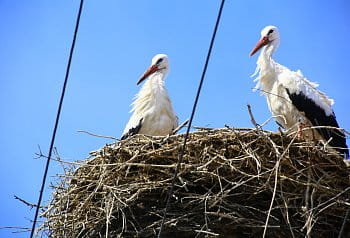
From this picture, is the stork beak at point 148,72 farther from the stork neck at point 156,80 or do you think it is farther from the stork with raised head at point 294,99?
the stork with raised head at point 294,99

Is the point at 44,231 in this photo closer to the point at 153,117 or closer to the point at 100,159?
the point at 100,159

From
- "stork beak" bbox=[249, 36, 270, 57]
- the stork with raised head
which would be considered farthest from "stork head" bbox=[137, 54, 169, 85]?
the stork with raised head

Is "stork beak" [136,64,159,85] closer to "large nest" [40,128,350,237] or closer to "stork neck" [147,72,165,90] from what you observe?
"stork neck" [147,72,165,90]

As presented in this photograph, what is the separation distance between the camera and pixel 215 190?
17.4 ft

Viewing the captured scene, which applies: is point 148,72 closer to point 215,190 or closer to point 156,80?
point 156,80

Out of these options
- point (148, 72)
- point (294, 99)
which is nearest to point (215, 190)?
point (294, 99)

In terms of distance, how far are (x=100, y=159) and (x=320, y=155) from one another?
5.11 ft

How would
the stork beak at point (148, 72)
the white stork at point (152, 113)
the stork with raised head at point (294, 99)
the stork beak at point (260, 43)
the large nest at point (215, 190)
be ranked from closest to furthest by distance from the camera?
1. the large nest at point (215, 190)
2. the stork with raised head at point (294, 99)
3. the white stork at point (152, 113)
4. the stork beak at point (260, 43)
5. the stork beak at point (148, 72)

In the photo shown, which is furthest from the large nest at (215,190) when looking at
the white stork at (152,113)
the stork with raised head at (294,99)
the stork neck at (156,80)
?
the stork neck at (156,80)

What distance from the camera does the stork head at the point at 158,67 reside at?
788cm

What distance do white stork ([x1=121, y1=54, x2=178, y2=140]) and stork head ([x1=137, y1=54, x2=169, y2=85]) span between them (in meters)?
0.20

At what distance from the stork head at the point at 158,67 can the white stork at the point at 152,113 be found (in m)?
0.20

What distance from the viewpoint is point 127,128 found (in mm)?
7266

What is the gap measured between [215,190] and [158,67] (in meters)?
2.81
